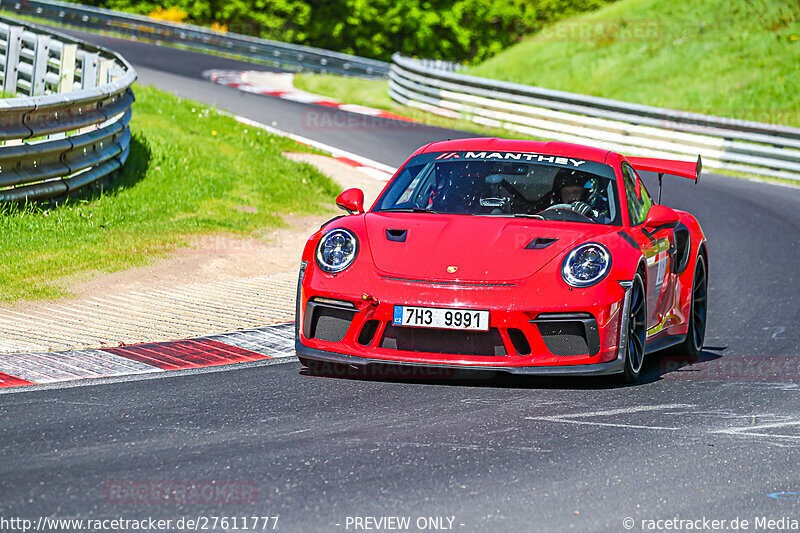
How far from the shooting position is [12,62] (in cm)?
1880

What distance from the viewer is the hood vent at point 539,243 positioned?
6605 millimetres

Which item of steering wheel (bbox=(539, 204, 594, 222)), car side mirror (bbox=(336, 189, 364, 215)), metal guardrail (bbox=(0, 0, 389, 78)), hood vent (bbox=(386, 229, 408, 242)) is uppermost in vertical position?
steering wheel (bbox=(539, 204, 594, 222))

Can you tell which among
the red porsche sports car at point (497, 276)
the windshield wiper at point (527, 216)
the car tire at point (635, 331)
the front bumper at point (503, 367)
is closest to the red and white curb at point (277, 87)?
the red porsche sports car at point (497, 276)

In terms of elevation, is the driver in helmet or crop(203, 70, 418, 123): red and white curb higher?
the driver in helmet

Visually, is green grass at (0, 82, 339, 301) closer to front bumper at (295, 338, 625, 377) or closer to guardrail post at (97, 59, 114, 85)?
guardrail post at (97, 59, 114, 85)

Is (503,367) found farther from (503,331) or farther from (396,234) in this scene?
(396,234)

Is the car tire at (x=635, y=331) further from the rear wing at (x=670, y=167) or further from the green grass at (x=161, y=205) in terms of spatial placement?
the green grass at (x=161, y=205)

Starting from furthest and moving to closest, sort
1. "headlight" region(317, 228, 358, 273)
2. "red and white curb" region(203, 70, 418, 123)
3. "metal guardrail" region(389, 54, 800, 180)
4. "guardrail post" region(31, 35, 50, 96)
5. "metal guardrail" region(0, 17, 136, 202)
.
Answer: "red and white curb" region(203, 70, 418, 123), "metal guardrail" region(389, 54, 800, 180), "guardrail post" region(31, 35, 50, 96), "metal guardrail" region(0, 17, 136, 202), "headlight" region(317, 228, 358, 273)

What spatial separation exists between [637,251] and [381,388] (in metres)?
1.66

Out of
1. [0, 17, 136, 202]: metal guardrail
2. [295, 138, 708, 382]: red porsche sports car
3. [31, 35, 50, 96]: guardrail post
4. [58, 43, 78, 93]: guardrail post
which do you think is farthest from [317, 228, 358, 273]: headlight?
[31, 35, 50, 96]: guardrail post

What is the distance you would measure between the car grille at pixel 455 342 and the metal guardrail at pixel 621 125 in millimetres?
15863

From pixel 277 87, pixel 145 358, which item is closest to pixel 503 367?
pixel 145 358

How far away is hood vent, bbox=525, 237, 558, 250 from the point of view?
6.61 meters

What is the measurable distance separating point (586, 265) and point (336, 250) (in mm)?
1389
